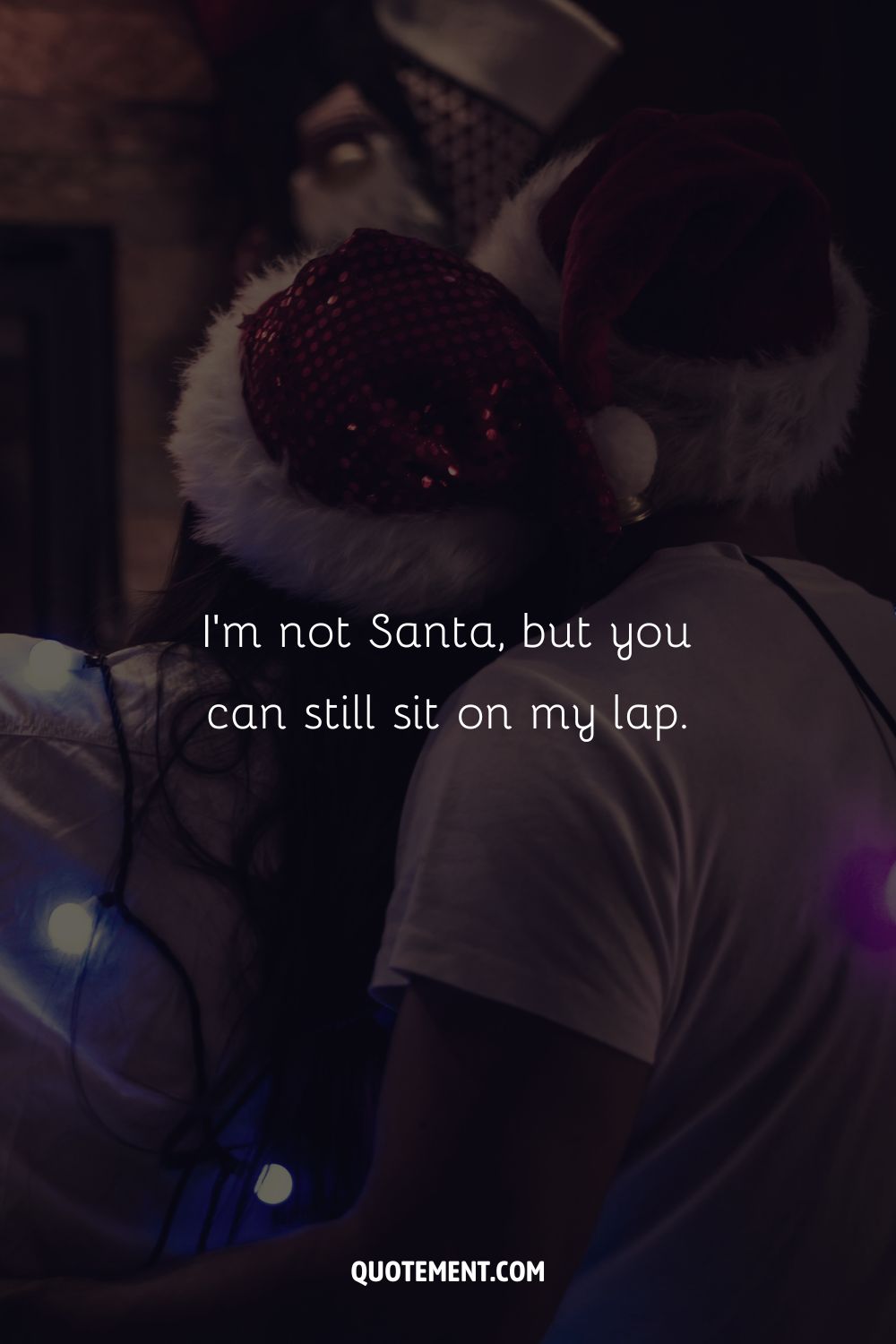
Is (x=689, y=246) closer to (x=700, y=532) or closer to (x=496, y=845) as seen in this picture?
(x=700, y=532)

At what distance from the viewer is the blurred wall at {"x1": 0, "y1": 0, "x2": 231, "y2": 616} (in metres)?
2.27

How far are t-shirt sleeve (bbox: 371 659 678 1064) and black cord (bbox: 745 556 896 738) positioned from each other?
→ 0.16 metres

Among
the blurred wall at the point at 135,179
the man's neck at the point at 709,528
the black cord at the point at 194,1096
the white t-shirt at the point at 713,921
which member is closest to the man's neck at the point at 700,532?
the man's neck at the point at 709,528

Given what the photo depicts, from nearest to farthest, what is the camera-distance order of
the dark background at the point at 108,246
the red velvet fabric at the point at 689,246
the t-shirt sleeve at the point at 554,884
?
the t-shirt sleeve at the point at 554,884
the red velvet fabric at the point at 689,246
the dark background at the point at 108,246

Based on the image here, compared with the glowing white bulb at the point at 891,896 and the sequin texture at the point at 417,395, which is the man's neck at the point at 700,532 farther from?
the glowing white bulb at the point at 891,896

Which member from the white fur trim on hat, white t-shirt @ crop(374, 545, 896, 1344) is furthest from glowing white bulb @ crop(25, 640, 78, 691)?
white t-shirt @ crop(374, 545, 896, 1344)

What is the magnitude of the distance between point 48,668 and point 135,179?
1.95 meters

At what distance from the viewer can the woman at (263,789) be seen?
0.63 meters

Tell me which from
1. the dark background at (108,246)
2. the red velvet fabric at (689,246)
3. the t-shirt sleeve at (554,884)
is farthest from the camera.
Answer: the dark background at (108,246)

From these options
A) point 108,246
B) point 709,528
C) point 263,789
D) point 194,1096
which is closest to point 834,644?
point 709,528

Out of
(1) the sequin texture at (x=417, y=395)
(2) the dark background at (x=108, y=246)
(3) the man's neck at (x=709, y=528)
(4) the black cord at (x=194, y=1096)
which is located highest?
(1) the sequin texture at (x=417, y=395)

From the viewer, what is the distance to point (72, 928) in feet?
2.11

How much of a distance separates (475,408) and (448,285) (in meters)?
0.08

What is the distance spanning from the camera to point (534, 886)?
502 millimetres
